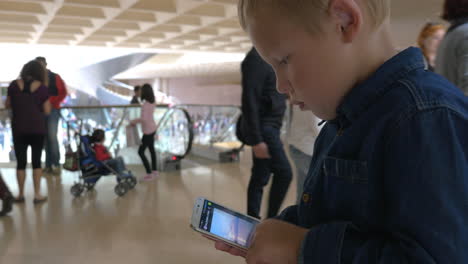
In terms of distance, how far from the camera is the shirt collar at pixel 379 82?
19.8 inches

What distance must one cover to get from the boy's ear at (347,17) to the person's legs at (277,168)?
2.04 m

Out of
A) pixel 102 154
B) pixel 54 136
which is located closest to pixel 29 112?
pixel 102 154

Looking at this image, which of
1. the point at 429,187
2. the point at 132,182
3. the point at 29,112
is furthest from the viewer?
the point at 132,182

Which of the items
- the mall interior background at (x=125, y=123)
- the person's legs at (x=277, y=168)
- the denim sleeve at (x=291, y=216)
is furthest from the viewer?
the mall interior background at (x=125, y=123)

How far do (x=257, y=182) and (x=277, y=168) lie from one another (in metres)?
0.21

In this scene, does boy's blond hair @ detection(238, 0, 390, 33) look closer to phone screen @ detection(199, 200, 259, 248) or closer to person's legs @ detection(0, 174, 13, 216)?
phone screen @ detection(199, 200, 259, 248)

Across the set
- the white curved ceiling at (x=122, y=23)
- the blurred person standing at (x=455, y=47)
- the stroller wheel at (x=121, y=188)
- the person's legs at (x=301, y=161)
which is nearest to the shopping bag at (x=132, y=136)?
the stroller wheel at (x=121, y=188)

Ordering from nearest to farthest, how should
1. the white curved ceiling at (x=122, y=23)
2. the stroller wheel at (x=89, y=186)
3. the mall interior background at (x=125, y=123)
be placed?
1. the mall interior background at (x=125, y=123)
2. the stroller wheel at (x=89, y=186)
3. the white curved ceiling at (x=122, y=23)

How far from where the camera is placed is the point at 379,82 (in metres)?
0.50

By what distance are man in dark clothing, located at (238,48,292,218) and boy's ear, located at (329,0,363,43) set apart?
75.0 inches

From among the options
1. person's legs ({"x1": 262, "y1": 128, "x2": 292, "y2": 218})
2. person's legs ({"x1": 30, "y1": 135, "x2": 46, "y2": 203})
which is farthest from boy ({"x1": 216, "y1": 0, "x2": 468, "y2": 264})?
person's legs ({"x1": 30, "y1": 135, "x2": 46, "y2": 203})

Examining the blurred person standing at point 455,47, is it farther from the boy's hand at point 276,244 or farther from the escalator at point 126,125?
the escalator at point 126,125

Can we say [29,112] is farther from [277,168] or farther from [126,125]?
[277,168]

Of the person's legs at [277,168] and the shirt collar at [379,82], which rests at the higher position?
the shirt collar at [379,82]
